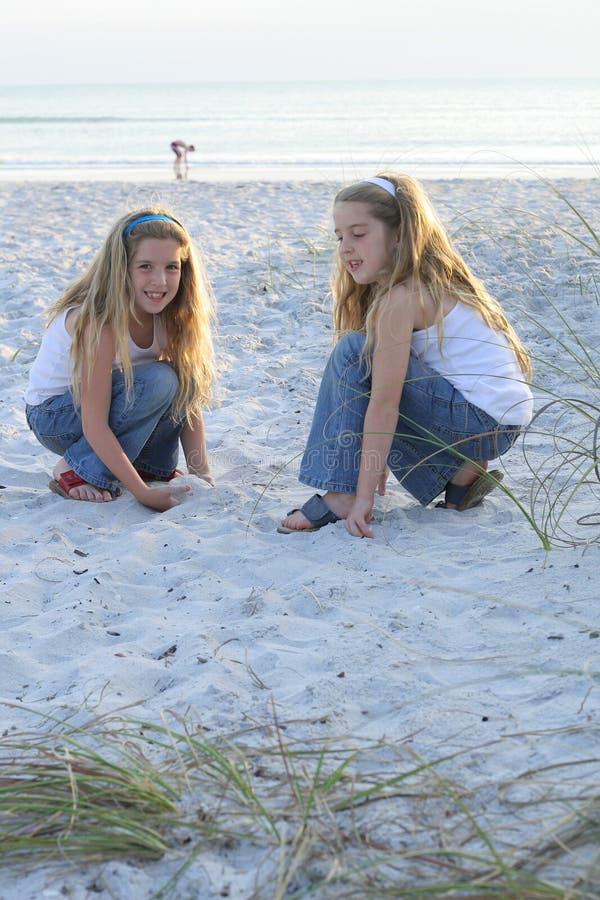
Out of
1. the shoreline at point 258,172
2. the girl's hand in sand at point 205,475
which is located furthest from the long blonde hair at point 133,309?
the shoreline at point 258,172

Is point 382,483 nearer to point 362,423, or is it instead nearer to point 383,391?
point 362,423

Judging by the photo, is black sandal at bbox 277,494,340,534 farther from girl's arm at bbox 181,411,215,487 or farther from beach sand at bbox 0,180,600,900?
girl's arm at bbox 181,411,215,487

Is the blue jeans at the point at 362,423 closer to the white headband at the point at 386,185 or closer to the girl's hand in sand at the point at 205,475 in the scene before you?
the white headband at the point at 386,185

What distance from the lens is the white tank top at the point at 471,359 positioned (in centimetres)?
263

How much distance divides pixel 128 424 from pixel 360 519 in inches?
35.4

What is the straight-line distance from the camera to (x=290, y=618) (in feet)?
6.93

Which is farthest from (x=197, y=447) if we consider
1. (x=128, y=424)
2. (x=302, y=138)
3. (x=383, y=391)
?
(x=302, y=138)

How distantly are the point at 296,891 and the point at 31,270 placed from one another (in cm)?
549

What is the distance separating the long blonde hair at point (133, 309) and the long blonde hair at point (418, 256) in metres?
0.58

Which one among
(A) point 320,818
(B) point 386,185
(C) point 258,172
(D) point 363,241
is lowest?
(A) point 320,818

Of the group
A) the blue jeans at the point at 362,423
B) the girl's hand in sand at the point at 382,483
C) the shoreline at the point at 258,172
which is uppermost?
the shoreline at the point at 258,172

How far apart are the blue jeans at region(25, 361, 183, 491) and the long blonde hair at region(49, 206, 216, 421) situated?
6 centimetres

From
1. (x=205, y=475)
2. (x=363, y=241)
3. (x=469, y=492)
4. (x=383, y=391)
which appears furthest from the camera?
(x=205, y=475)

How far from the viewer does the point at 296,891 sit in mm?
1239
